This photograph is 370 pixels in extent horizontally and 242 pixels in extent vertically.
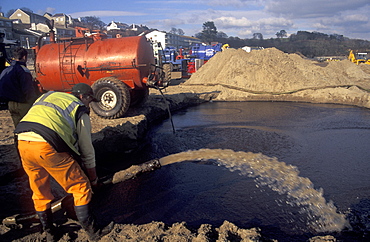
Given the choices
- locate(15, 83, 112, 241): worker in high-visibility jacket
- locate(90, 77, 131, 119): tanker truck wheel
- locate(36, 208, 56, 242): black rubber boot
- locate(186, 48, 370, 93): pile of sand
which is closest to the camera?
locate(15, 83, 112, 241): worker in high-visibility jacket

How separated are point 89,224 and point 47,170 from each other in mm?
768

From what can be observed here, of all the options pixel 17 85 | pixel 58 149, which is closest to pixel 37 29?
pixel 17 85

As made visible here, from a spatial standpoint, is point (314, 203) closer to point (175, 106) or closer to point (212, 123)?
point (212, 123)

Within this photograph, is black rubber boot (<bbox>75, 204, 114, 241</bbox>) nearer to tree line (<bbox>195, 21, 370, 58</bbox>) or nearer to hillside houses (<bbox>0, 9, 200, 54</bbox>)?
hillside houses (<bbox>0, 9, 200, 54</bbox>)

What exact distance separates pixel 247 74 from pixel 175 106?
6.08m

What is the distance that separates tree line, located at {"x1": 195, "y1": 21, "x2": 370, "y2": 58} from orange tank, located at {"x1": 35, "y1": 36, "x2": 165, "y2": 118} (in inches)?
1991

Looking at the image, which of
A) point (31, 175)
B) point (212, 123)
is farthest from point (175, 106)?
point (31, 175)

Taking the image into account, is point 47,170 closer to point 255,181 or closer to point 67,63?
point 255,181

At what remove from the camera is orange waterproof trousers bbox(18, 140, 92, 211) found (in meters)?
2.71

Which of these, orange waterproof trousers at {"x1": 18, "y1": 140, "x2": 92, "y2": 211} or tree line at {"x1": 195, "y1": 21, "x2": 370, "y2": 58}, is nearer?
orange waterproof trousers at {"x1": 18, "y1": 140, "x2": 92, "y2": 211}

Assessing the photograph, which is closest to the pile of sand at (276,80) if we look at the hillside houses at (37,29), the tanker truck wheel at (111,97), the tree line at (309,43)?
the tanker truck wheel at (111,97)

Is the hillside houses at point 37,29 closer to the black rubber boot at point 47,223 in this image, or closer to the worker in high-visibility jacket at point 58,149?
the worker in high-visibility jacket at point 58,149

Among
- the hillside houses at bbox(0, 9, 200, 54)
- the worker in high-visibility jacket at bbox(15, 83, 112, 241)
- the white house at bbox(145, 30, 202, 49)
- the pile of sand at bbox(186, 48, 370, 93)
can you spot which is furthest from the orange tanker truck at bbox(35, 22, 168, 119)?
the white house at bbox(145, 30, 202, 49)

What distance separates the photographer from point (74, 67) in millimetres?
7598
